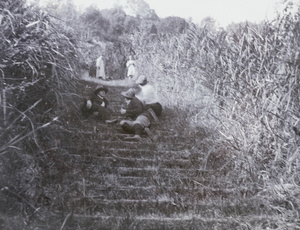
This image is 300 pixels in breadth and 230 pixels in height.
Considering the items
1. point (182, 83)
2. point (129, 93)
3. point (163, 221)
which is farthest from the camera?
point (182, 83)

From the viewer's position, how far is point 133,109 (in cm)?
363

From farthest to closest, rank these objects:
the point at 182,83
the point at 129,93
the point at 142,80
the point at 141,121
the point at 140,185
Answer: the point at 182,83 < the point at 142,80 < the point at 129,93 < the point at 141,121 < the point at 140,185

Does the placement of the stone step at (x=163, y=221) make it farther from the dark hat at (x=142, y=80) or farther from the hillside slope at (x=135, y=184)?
the dark hat at (x=142, y=80)

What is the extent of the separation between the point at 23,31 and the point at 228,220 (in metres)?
2.63

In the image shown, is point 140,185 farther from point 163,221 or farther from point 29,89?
point 29,89

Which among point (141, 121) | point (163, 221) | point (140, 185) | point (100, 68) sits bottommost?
point (163, 221)

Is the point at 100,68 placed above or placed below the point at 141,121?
above

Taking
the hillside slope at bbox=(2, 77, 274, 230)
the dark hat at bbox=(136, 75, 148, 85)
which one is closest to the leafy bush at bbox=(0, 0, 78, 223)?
the hillside slope at bbox=(2, 77, 274, 230)

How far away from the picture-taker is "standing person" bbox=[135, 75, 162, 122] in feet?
12.1

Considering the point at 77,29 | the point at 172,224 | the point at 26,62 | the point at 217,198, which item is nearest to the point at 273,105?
the point at 217,198

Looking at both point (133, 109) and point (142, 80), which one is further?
point (142, 80)

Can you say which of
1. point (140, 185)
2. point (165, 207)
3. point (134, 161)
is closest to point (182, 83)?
point (134, 161)

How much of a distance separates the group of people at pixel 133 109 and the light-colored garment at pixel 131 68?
0.36 feet

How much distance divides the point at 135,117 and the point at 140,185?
0.75 m
